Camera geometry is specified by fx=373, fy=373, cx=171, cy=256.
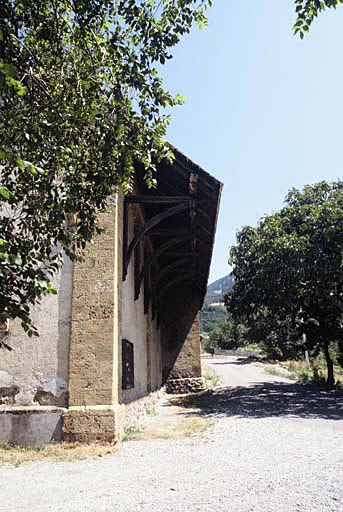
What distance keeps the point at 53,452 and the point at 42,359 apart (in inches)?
52.0

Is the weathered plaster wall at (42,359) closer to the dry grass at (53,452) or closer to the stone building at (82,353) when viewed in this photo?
the stone building at (82,353)

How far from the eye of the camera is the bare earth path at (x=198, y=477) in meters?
3.12

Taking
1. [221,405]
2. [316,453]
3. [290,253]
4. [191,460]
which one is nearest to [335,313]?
[290,253]

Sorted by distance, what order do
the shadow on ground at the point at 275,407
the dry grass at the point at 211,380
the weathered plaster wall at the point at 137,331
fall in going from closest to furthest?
the weathered plaster wall at the point at 137,331
the shadow on ground at the point at 275,407
the dry grass at the point at 211,380

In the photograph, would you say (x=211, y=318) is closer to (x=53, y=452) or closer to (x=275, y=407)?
(x=275, y=407)

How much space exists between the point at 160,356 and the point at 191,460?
1077cm

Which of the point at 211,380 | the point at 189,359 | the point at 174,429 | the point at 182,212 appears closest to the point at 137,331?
the point at 174,429

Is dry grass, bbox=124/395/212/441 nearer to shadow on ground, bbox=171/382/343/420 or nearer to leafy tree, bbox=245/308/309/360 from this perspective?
shadow on ground, bbox=171/382/343/420

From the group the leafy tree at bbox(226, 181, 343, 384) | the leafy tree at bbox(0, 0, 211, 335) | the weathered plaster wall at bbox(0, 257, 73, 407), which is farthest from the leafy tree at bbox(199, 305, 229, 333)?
the leafy tree at bbox(0, 0, 211, 335)

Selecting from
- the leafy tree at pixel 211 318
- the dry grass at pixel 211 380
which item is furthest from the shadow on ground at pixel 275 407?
the leafy tree at pixel 211 318

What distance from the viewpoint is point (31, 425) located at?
5.35 metres

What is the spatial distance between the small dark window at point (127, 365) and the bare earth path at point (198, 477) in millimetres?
1494

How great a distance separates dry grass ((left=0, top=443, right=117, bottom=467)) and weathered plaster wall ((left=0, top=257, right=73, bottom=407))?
0.59 metres

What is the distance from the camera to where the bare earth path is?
10.2 ft
